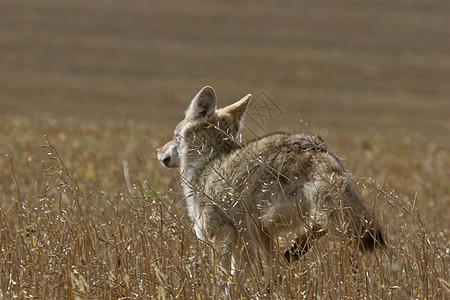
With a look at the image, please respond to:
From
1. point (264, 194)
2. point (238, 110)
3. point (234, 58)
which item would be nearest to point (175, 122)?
point (234, 58)

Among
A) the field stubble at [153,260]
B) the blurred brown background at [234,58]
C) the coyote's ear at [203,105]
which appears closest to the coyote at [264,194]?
the coyote's ear at [203,105]

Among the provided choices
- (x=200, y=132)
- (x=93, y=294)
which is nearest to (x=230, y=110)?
(x=200, y=132)

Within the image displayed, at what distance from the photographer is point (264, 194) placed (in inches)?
205

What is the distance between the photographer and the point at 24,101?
31.7m

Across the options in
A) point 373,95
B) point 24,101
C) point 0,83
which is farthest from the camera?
point 373,95

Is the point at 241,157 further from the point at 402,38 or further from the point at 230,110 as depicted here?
the point at 402,38

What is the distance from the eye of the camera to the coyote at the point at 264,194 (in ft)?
14.7

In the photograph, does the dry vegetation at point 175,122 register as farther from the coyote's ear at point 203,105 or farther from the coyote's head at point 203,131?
the coyote's ear at point 203,105

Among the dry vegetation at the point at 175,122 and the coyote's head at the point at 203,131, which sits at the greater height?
the coyote's head at the point at 203,131

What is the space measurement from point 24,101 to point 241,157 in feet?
90.8

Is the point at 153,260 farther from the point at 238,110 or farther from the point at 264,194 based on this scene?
the point at 238,110

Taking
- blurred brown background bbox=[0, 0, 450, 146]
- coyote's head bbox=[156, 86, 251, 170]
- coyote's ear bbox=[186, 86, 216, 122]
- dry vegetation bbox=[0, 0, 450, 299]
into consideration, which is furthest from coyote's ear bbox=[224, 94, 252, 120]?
blurred brown background bbox=[0, 0, 450, 146]

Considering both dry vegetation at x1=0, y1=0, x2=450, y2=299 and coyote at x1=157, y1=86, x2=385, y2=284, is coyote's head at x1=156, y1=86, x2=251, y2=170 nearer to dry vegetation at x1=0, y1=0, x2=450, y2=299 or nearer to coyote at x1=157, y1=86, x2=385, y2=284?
coyote at x1=157, y1=86, x2=385, y2=284

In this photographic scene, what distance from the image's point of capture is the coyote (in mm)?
4477
